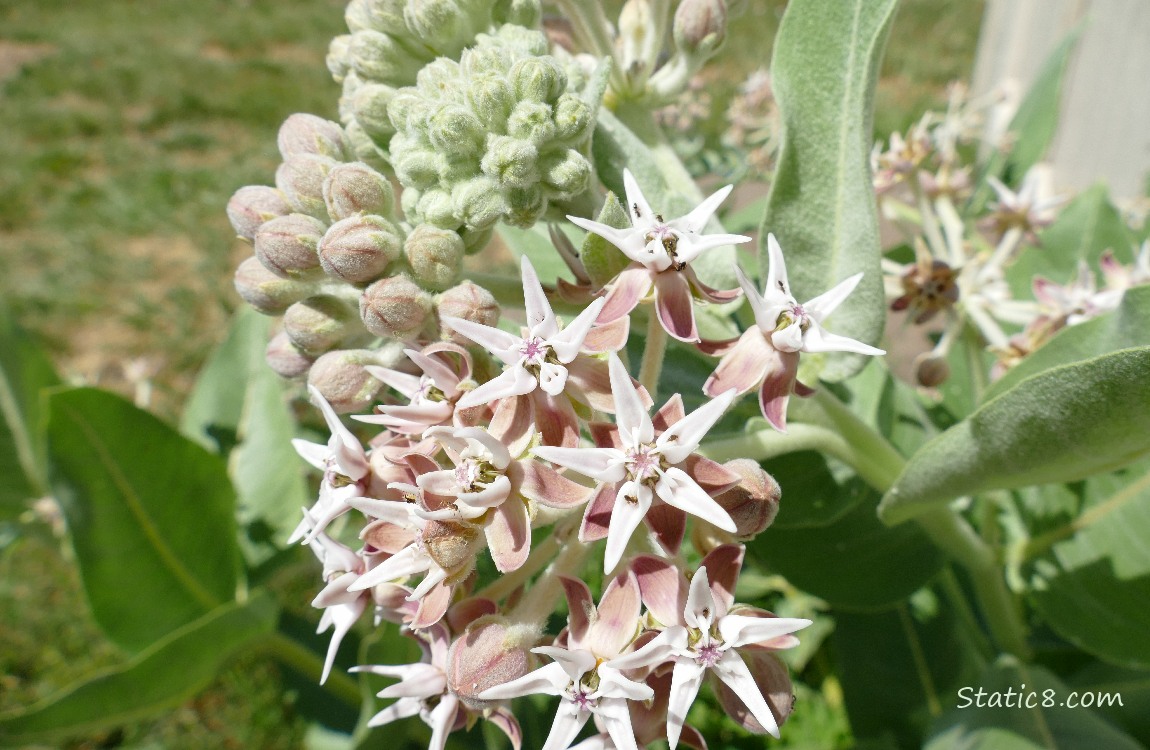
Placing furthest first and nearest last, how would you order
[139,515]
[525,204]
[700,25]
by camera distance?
[139,515], [700,25], [525,204]

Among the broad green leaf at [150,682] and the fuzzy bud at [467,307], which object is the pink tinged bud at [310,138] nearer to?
the fuzzy bud at [467,307]

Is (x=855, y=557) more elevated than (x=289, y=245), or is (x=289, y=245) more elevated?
(x=289, y=245)

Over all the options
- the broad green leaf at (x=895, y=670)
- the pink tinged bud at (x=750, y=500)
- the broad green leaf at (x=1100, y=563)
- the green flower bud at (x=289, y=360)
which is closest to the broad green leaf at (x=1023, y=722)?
the broad green leaf at (x=1100, y=563)

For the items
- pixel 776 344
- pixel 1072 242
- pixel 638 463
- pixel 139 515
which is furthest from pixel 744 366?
pixel 139 515

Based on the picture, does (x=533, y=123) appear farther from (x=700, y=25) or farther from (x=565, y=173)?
(x=700, y=25)

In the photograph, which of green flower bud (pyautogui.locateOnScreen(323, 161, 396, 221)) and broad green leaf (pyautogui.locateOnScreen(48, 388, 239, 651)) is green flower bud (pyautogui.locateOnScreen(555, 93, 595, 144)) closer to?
green flower bud (pyautogui.locateOnScreen(323, 161, 396, 221))

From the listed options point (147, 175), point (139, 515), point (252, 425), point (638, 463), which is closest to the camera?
point (638, 463)

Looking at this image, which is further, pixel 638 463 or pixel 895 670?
pixel 895 670
